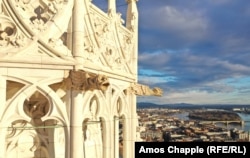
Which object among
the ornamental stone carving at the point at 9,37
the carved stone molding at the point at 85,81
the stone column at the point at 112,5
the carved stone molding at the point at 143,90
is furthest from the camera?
the carved stone molding at the point at 143,90

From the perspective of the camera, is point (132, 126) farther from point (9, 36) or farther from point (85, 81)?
point (9, 36)

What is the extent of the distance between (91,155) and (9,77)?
3833 millimetres

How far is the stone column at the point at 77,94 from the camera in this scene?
21.9ft

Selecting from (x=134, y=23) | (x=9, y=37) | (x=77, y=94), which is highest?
(x=134, y=23)

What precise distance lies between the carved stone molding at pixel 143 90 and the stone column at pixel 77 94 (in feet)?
12.4

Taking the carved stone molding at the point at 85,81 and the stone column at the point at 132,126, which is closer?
the carved stone molding at the point at 85,81

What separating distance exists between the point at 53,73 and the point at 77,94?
631 mm

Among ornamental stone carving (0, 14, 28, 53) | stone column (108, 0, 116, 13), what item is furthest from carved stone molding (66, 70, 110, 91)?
stone column (108, 0, 116, 13)

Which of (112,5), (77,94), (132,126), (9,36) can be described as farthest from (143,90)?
(9,36)

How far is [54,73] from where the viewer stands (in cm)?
666

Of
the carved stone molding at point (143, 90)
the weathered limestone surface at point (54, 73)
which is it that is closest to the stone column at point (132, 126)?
the carved stone molding at point (143, 90)

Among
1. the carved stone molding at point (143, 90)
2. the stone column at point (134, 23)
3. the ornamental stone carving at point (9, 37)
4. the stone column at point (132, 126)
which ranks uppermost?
the stone column at point (134, 23)

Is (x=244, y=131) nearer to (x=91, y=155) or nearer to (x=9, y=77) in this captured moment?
(x=91, y=155)

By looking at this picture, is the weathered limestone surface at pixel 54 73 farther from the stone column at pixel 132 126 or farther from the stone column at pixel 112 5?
the stone column at pixel 132 126
